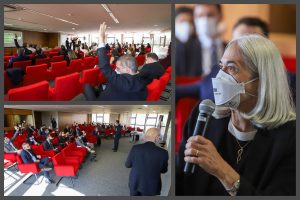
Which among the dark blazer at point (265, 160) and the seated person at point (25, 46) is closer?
the dark blazer at point (265, 160)

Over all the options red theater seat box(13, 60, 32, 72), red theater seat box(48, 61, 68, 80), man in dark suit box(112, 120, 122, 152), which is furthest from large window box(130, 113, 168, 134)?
red theater seat box(13, 60, 32, 72)

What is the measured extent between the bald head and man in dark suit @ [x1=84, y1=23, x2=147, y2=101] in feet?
1.28

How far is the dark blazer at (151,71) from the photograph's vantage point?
293 cm

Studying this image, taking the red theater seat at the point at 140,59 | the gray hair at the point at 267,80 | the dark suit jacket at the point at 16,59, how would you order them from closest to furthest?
the gray hair at the point at 267,80 → the red theater seat at the point at 140,59 → the dark suit jacket at the point at 16,59

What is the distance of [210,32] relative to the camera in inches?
110

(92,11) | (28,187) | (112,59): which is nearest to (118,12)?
(92,11)

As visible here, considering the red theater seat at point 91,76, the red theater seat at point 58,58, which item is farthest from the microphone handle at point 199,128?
the red theater seat at point 58,58

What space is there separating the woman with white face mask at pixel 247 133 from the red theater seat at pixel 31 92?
1.49m

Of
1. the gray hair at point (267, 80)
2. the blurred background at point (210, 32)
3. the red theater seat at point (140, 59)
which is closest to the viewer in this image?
the gray hair at point (267, 80)

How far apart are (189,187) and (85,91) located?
1478mm

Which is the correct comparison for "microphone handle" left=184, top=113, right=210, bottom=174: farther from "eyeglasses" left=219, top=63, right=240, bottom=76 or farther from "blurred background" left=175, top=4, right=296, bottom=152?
"eyeglasses" left=219, top=63, right=240, bottom=76

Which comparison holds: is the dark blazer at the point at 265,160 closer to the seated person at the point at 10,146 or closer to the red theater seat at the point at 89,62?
the red theater seat at the point at 89,62

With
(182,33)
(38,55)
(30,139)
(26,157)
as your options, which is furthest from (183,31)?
(26,157)

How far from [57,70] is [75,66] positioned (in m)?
0.19
